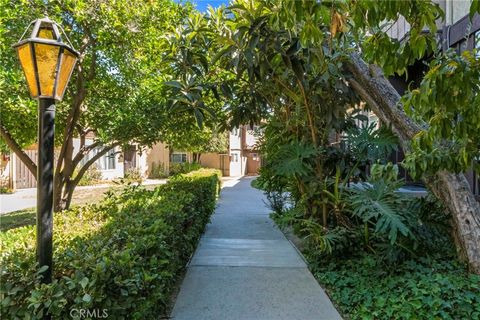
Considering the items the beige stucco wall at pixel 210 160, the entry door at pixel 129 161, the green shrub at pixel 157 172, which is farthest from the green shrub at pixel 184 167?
the beige stucco wall at pixel 210 160

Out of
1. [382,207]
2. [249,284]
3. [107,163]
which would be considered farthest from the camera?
[107,163]

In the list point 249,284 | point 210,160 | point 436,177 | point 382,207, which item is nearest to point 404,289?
point 382,207

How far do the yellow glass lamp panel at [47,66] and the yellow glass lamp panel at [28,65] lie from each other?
1.7 inches

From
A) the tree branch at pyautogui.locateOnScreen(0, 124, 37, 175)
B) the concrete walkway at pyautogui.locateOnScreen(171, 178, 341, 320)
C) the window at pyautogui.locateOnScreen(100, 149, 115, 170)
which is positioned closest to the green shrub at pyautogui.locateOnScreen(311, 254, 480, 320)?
the concrete walkway at pyautogui.locateOnScreen(171, 178, 341, 320)

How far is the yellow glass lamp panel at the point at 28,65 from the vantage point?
A: 2188mm

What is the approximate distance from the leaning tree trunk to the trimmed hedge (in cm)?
335

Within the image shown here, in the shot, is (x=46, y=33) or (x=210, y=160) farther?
(x=210, y=160)

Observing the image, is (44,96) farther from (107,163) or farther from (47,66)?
Result: (107,163)

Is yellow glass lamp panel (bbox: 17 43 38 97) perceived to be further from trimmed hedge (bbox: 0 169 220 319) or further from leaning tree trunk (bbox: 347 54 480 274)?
leaning tree trunk (bbox: 347 54 480 274)

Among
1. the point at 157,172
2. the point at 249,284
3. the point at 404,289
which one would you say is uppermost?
the point at 157,172

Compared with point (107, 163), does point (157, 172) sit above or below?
below

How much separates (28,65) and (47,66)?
13 centimetres

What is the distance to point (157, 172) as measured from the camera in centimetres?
2608

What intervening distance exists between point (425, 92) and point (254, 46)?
2.42 metres
